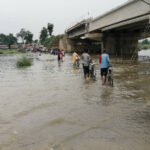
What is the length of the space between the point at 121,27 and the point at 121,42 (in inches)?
430

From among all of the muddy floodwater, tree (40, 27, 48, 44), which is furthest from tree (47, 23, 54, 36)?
the muddy floodwater

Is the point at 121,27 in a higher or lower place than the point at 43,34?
lower

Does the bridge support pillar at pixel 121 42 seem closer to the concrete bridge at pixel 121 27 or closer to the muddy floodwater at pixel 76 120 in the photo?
the concrete bridge at pixel 121 27

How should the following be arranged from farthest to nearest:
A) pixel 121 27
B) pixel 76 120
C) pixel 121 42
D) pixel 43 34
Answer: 1. pixel 43 34
2. pixel 121 42
3. pixel 121 27
4. pixel 76 120

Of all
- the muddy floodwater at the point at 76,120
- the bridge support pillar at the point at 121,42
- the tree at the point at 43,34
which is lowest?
Answer: the muddy floodwater at the point at 76,120

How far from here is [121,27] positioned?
38.9 metres

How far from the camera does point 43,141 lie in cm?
571

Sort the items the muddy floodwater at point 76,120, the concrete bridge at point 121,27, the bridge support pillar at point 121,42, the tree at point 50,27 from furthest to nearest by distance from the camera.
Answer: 1. the tree at point 50,27
2. the bridge support pillar at point 121,42
3. the concrete bridge at point 121,27
4. the muddy floodwater at point 76,120

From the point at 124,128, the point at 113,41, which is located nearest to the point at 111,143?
the point at 124,128

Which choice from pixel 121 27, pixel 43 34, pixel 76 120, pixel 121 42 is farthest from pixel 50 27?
pixel 76 120

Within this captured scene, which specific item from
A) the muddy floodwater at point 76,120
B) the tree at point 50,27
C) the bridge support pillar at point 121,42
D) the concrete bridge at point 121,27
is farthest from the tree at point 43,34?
the muddy floodwater at point 76,120

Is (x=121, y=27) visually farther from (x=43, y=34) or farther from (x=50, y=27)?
(x=43, y=34)

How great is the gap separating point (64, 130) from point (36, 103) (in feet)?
10.9

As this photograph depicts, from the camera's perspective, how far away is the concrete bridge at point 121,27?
28.1 meters
